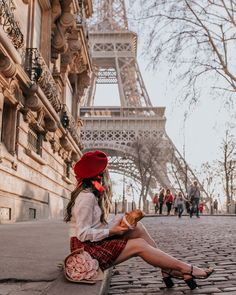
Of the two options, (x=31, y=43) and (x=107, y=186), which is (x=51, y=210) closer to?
(x=31, y=43)

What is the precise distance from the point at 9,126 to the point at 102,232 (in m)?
8.76

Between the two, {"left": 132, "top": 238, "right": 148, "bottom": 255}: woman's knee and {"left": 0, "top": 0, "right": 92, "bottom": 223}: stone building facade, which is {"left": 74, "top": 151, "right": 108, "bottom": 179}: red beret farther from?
{"left": 0, "top": 0, "right": 92, "bottom": 223}: stone building facade

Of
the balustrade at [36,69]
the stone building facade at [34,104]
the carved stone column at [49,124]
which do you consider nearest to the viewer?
the stone building facade at [34,104]

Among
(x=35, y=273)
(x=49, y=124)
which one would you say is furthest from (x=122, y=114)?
(x=35, y=273)

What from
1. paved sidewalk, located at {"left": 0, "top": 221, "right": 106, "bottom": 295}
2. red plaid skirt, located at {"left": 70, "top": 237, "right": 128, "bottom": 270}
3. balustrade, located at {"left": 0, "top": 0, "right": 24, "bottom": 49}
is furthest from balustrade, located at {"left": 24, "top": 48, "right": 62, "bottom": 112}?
red plaid skirt, located at {"left": 70, "top": 237, "right": 128, "bottom": 270}

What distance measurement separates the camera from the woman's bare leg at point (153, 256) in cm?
327

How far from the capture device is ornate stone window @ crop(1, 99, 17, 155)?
37.8 ft

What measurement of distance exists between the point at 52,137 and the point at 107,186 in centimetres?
1380

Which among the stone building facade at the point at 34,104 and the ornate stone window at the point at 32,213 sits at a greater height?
the stone building facade at the point at 34,104

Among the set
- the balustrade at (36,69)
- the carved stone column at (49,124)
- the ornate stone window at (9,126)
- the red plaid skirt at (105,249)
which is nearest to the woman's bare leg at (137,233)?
the red plaid skirt at (105,249)

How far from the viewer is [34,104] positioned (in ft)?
40.5

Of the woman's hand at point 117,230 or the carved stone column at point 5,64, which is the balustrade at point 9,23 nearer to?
the carved stone column at point 5,64

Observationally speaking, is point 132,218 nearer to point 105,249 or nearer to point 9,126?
point 105,249

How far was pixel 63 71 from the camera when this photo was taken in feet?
68.6
